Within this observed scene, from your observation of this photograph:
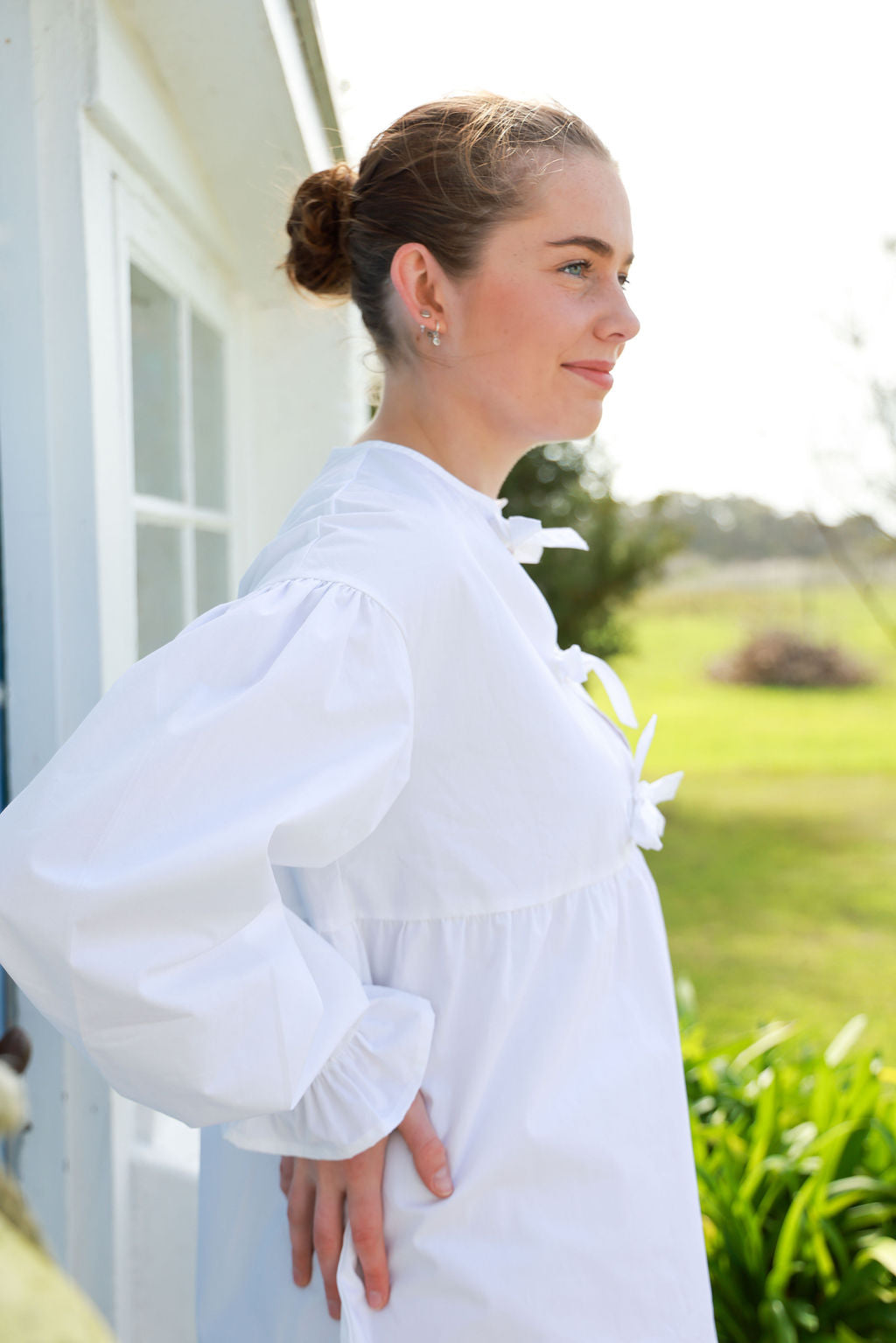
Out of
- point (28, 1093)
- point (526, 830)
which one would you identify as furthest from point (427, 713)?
point (28, 1093)

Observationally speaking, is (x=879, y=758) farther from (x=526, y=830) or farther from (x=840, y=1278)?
(x=526, y=830)

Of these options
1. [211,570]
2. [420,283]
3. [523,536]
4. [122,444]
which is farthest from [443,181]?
[211,570]

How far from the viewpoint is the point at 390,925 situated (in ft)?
3.22

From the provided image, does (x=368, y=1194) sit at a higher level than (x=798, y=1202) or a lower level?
higher

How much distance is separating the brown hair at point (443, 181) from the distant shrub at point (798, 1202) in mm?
1819

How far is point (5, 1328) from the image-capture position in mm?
266

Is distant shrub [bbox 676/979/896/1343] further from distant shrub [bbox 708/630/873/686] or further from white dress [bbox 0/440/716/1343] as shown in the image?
distant shrub [bbox 708/630/873/686]

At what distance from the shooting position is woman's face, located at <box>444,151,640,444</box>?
108 cm

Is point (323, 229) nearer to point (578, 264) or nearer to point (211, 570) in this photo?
point (578, 264)

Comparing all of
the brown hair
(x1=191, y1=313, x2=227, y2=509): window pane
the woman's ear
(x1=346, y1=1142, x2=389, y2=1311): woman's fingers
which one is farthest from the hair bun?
(x1=346, y1=1142, x2=389, y2=1311): woman's fingers

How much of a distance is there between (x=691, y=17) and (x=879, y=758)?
8.71m

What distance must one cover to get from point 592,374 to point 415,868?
579mm

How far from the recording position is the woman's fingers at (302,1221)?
98 cm

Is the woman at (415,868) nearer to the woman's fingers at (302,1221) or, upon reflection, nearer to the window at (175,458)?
the woman's fingers at (302,1221)
